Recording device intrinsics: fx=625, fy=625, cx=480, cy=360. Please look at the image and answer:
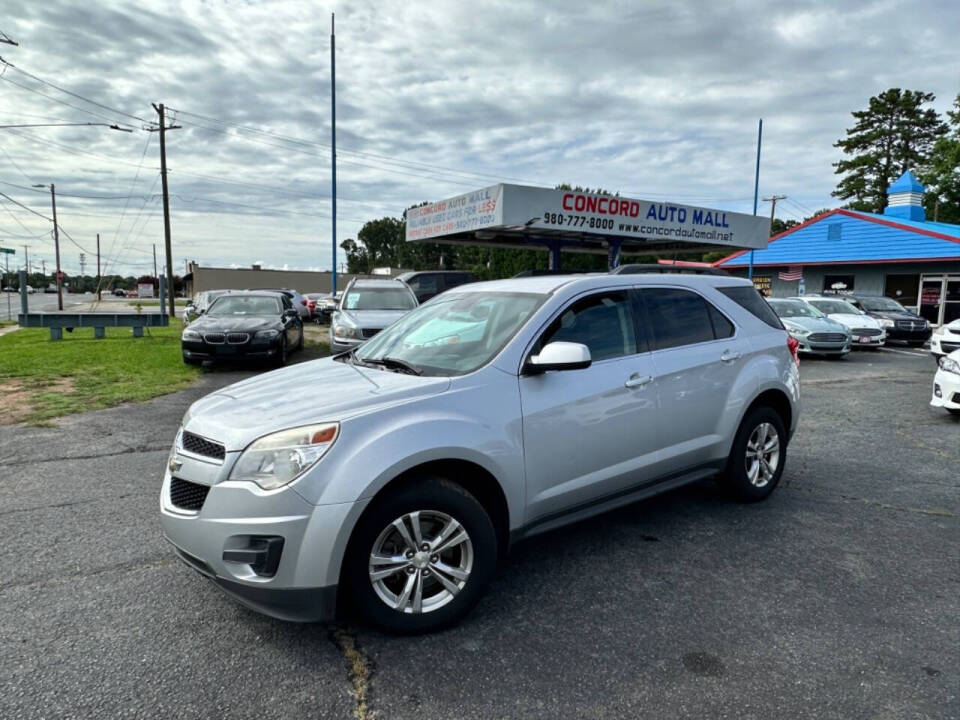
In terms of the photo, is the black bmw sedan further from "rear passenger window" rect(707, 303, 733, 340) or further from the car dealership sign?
"rear passenger window" rect(707, 303, 733, 340)

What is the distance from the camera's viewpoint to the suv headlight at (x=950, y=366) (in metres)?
7.63

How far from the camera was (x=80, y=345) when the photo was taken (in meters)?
14.9

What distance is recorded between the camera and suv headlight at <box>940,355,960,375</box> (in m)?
7.63

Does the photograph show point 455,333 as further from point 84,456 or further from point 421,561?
point 84,456

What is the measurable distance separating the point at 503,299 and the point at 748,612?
219 centimetres

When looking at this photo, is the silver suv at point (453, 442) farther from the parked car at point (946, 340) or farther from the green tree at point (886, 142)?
the green tree at point (886, 142)

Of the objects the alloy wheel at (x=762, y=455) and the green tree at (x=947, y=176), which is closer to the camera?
the alloy wheel at (x=762, y=455)

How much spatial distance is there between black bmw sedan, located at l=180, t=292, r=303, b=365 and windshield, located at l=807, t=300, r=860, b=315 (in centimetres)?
1466

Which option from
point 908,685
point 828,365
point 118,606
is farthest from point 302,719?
point 828,365

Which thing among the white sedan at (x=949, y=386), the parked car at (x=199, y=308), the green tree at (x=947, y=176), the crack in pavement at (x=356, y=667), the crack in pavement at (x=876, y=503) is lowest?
the crack in pavement at (x=356, y=667)

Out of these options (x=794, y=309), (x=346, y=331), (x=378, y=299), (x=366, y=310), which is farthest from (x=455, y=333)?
(x=794, y=309)

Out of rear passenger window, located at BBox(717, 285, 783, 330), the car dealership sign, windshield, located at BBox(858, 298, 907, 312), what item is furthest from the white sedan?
windshield, located at BBox(858, 298, 907, 312)

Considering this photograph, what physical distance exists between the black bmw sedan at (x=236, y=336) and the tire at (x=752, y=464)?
8889 millimetres

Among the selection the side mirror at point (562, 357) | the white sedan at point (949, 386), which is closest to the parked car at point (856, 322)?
the white sedan at point (949, 386)
